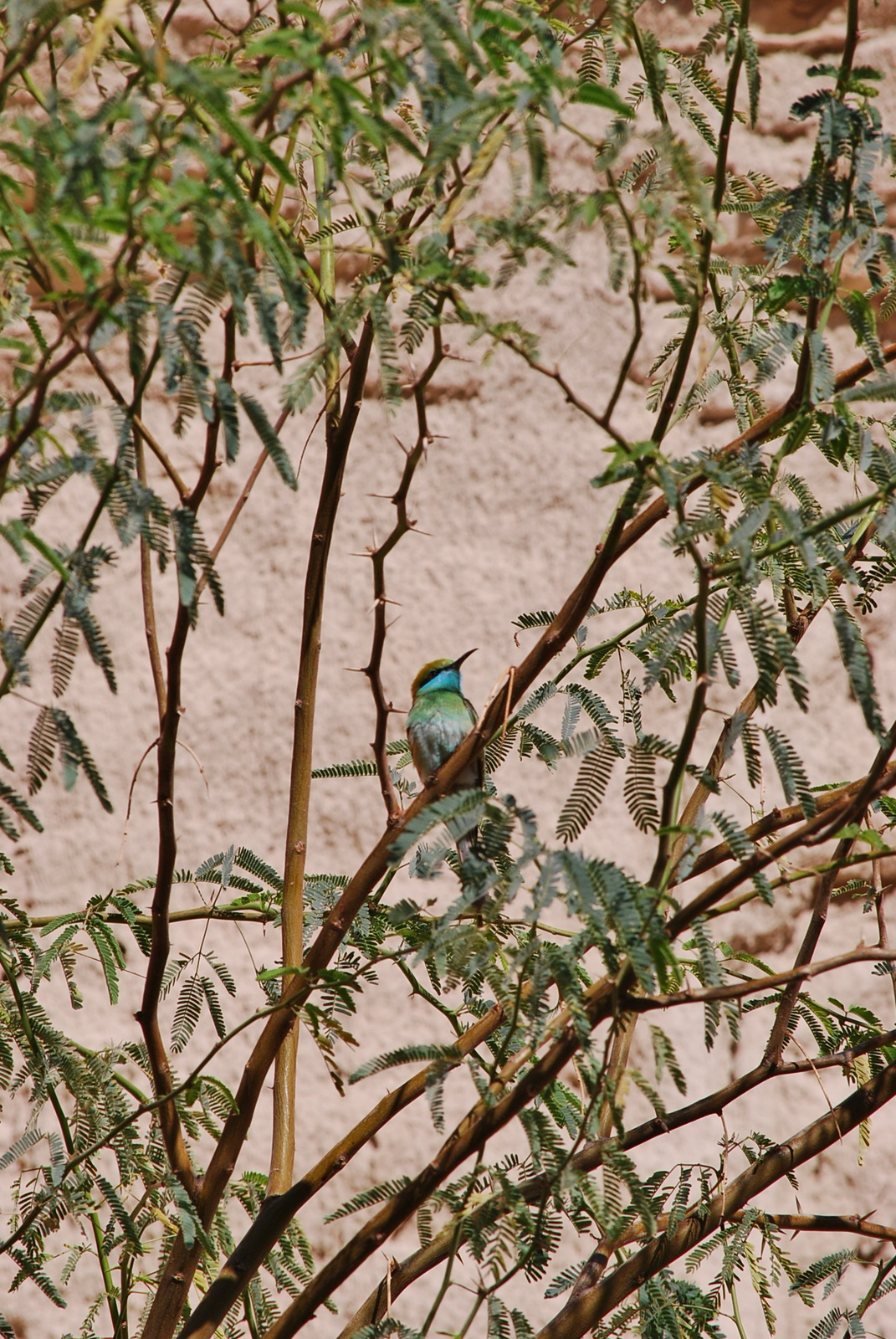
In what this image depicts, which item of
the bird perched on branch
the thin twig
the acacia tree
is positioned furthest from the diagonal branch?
the bird perched on branch

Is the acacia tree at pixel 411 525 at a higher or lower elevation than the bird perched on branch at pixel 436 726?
lower

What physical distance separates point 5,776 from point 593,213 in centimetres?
251

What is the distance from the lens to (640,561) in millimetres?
3322

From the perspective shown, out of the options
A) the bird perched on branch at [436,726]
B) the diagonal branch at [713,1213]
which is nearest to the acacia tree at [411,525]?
the diagonal branch at [713,1213]

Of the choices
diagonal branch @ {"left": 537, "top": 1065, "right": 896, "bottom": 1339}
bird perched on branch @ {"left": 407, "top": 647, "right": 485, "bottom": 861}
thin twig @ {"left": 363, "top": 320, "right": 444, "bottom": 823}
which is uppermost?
bird perched on branch @ {"left": 407, "top": 647, "right": 485, "bottom": 861}

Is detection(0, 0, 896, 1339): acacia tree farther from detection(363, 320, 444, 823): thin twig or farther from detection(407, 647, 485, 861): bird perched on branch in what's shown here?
detection(407, 647, 485, 861): bird perched on branch

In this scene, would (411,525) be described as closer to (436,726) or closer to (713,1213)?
(713,1213)

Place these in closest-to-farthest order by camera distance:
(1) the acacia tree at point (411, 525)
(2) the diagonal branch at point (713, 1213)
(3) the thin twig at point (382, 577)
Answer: (1) the acacia tree at point (411, 525) → (3) the thin twig at point (382, 577) → (2) the diagonal branch at point (713, 1213)

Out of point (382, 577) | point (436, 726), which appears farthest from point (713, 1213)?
point (436, 726)

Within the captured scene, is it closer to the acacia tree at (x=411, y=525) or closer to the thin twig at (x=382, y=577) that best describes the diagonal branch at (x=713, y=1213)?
the acacia tree at (x=411, y=525)

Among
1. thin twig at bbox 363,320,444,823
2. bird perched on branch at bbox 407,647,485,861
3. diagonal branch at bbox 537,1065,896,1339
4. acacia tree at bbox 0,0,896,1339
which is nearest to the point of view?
acacia tree at bbox 0,0,896,1339

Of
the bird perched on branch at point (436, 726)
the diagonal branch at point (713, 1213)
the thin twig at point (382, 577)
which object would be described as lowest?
the diagonal branch at point (713, 1213)

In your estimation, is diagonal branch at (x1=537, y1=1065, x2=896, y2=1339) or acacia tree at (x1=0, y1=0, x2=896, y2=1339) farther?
diagonal branch at (x1=537, y1=1065, x2=896, y2=1339)

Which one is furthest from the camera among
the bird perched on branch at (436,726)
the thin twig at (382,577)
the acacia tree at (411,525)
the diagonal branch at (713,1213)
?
the bird perched on branch at (436,726)
